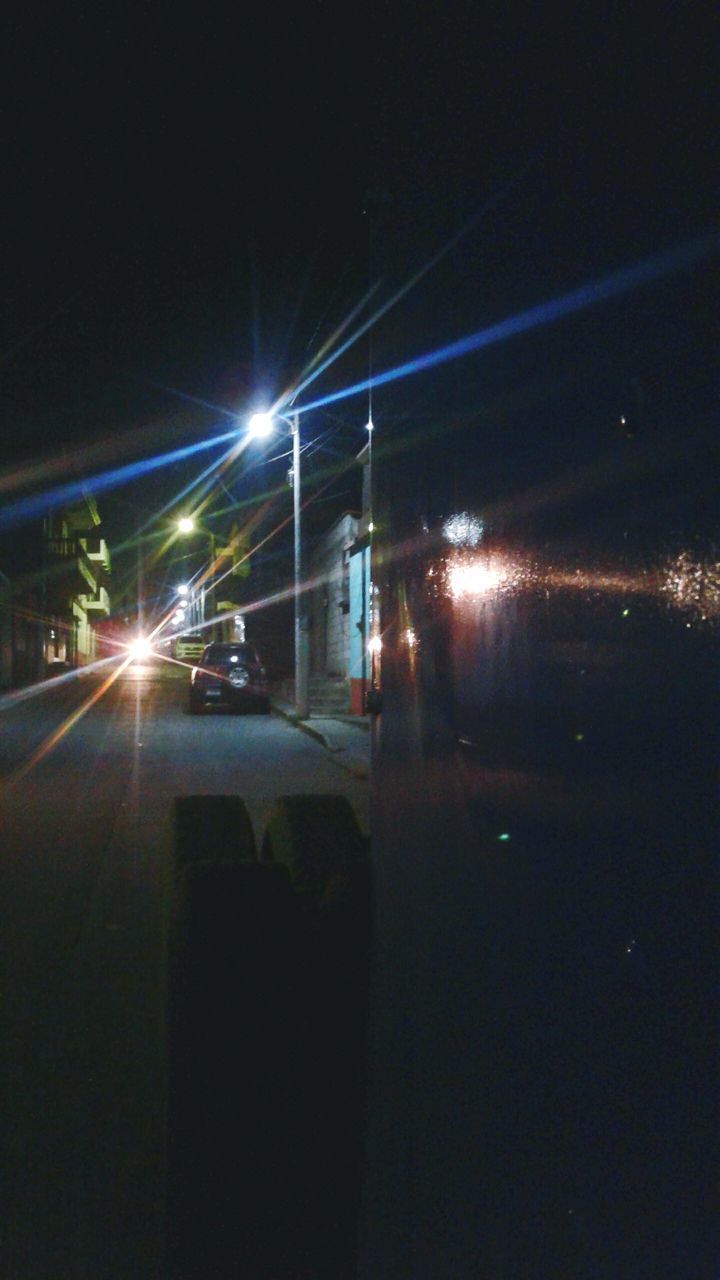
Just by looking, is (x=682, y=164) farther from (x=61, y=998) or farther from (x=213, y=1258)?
(x=61, y=998)

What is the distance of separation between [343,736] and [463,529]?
21403 mm

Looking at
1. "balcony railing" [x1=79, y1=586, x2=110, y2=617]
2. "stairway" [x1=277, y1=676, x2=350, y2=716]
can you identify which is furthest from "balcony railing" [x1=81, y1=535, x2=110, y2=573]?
"stairway" [x1=277, y1=676, x2=350, y2=716]

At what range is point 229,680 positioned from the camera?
31.2 m

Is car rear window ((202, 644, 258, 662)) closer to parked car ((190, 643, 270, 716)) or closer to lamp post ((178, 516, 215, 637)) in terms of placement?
parked car ((190, 643, 270, 716))

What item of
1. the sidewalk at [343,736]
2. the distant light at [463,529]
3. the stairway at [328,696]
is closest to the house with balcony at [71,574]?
the stairway at [328,696]

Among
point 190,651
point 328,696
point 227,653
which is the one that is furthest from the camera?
point 190,651

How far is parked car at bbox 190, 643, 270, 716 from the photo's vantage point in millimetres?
31031

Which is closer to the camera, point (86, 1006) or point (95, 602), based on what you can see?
point (86, 1006)

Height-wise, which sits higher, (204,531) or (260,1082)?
(204,531)

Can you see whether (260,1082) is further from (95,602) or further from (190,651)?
(95,602)

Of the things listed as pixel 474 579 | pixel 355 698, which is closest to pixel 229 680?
pixel 355 698

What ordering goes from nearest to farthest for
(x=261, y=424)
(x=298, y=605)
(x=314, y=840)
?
(x=314, y=840), (x=261, y=424), (x=298, y=605)

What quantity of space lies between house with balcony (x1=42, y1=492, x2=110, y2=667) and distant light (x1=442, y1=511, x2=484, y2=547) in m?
61.3

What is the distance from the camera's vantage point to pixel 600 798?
159 centimetres
